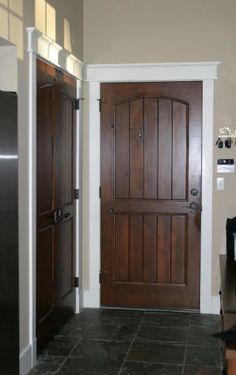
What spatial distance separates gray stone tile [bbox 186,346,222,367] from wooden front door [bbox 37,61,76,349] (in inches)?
42.7

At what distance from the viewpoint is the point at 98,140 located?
191 inches

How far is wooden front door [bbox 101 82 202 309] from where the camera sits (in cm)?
474

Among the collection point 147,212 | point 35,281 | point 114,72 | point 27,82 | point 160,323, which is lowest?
point 160,323

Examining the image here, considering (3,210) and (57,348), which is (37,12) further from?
(57,348)

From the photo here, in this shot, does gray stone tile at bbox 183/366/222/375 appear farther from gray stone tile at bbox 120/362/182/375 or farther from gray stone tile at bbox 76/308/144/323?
gray stone tile at bbox 76/308/144/323

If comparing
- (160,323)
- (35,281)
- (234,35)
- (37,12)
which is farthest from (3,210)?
(234,35)

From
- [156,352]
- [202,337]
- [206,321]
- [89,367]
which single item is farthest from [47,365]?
[206,321]

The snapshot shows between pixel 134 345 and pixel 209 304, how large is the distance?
1.10m

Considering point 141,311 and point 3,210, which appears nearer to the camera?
point 3,210

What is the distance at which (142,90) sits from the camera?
4.79 m

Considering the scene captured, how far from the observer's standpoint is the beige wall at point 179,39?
15.2 feet

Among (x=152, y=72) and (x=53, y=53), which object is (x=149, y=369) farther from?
(x=152, y=72)

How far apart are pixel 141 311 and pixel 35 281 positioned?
1574 millimetres

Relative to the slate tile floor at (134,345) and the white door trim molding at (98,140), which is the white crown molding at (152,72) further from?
the slate tile floor at (134,345)
